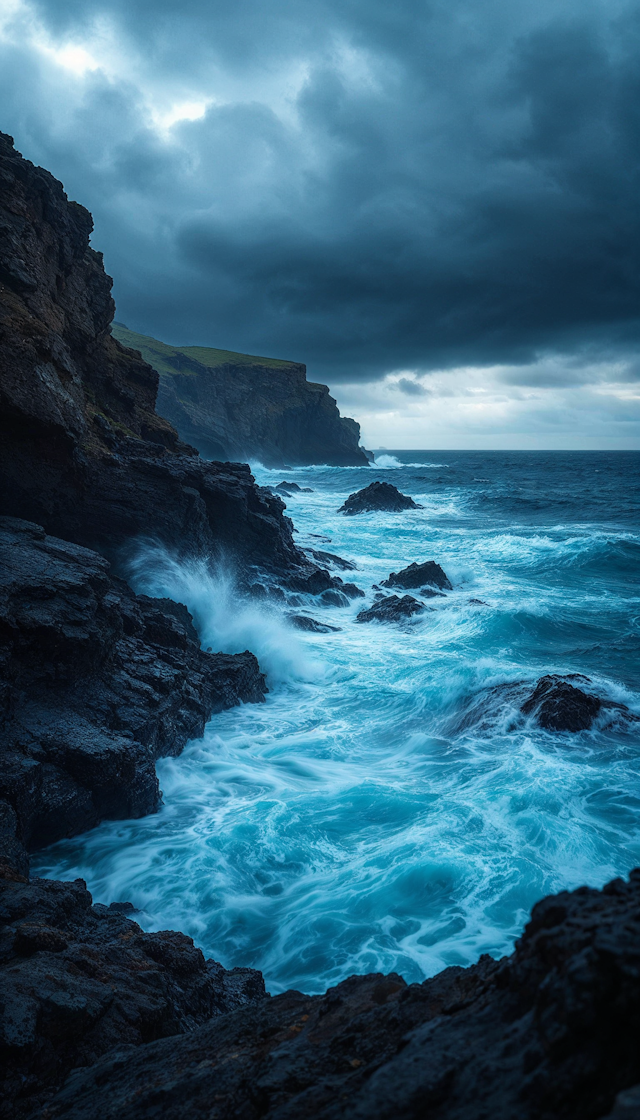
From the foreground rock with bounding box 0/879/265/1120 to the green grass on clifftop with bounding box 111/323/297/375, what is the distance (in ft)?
276

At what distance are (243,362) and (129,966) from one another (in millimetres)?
99432

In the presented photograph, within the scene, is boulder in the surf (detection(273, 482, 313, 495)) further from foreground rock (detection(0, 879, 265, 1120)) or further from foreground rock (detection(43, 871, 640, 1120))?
foreground rock (detection(43, 871, 640, 1120))

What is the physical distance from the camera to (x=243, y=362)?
9638cm

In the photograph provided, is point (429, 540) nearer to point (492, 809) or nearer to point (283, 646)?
point (283, 646)

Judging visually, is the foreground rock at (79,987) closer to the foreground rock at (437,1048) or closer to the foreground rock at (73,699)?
the foreground rock at (437,1048)

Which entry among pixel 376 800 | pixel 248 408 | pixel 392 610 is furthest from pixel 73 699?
pixel 248 408

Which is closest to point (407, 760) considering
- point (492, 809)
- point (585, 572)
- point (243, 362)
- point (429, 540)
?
point (492, 809)

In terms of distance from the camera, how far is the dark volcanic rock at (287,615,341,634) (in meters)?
16.9

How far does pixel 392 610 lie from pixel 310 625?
312 cm

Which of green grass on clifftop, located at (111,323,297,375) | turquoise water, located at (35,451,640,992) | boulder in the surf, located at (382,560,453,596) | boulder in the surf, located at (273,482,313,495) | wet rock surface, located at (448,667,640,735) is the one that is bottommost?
turquoise water, located at (35,451,640,992)

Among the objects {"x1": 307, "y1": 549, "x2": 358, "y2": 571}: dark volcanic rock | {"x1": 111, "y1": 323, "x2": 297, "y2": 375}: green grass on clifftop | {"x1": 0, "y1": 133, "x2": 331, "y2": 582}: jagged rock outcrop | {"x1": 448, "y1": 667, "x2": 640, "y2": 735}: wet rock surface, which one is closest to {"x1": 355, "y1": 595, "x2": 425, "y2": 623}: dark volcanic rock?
{"x1": 0, "y1": 133, "x2": 331, "y2": 582}: jagged rock outcrop

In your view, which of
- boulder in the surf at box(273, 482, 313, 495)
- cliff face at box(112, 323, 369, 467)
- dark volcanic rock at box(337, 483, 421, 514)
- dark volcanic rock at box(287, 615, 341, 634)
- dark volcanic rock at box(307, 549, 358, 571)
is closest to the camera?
dark volcanic rock at box(287, 615, 341, 634)

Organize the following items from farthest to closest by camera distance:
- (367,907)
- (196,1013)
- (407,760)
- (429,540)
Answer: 1. (429,540)
2. (407,760)
3. (367,907)
4. (196,1013)

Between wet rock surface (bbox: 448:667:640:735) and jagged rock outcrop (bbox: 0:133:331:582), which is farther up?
jagged rock outcrop (bbox: 0:133:331:582)
